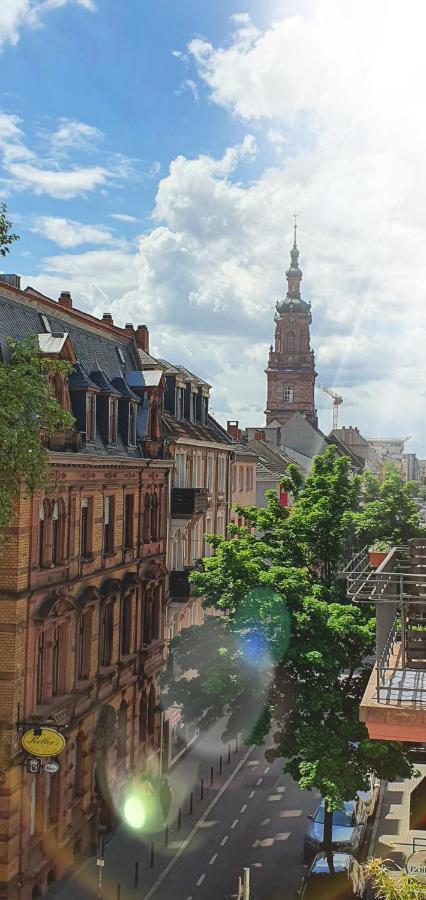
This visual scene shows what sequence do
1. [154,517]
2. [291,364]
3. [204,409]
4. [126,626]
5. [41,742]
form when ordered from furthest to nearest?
[291,364] < [204,409] < [154,517] < [126,626] < [41,742]

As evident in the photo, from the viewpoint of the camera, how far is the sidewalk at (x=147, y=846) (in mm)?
27031

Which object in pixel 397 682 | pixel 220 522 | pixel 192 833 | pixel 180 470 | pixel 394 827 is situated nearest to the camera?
pixel 397 682

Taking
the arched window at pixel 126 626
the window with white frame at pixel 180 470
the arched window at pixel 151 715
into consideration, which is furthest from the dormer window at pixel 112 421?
the arched window at pixel 151 715

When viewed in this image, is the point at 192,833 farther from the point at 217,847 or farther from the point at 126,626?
the point at 126,626

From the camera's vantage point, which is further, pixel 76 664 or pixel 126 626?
pixel 126 626

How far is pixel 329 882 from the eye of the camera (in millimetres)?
26781

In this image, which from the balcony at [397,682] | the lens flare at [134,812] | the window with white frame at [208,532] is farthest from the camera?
the window with white frame at [208,532]

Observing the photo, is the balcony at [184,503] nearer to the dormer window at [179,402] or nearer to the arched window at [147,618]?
the arched window at [147,618]

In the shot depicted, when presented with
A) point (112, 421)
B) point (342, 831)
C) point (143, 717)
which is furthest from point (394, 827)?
point (112, 421)

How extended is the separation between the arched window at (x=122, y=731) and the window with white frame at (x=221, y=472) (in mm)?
18019

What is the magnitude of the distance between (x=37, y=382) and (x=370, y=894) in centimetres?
1866

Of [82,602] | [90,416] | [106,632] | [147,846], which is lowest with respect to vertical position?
[147,846]

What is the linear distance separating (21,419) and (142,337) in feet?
93.7

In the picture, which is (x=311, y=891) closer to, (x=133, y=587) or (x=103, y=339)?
(x=133, y=587)
